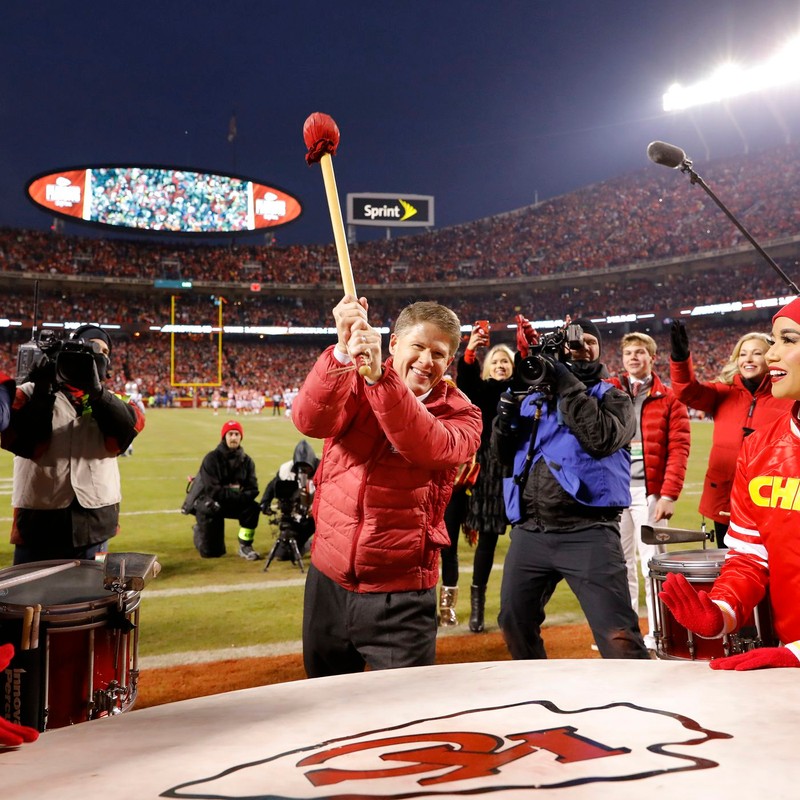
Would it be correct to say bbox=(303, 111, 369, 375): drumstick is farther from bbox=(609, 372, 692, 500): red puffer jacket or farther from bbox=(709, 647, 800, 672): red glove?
bbox=(609, 372, 692, 500): red puffer jacket

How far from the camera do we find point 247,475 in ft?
25.3

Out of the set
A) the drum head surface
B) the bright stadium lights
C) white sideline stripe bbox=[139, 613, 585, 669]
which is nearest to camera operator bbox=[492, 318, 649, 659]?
the drum head surface

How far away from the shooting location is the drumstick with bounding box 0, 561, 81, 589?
2.54 metres

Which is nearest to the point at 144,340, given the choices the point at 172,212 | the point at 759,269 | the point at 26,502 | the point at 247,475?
the point at 172,212

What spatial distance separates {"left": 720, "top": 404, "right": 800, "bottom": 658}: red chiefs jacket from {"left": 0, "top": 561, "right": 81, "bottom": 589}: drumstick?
7.93 ft

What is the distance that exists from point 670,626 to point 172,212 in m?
52.4

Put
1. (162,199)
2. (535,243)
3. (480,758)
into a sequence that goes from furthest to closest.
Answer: (535,243) → (162,199) → (480,758)

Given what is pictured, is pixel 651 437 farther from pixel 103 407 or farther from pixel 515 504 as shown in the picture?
pixel 103 407

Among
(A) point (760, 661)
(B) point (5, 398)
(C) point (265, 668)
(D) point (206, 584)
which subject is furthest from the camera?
(D) point (206, 584)

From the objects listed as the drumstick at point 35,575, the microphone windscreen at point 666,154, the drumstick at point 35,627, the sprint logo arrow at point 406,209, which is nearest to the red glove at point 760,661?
the drumstick at point 35,627

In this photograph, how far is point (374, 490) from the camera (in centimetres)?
224

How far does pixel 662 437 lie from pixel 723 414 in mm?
531

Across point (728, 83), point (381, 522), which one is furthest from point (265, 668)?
point (728, 83)

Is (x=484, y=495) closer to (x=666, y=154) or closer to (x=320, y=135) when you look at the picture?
(x=666, y=154)
